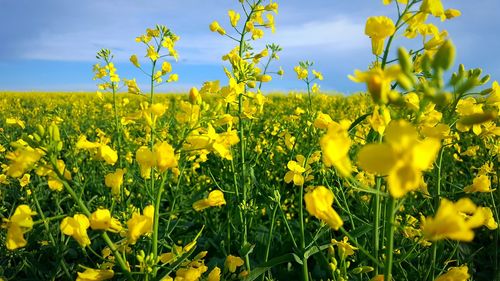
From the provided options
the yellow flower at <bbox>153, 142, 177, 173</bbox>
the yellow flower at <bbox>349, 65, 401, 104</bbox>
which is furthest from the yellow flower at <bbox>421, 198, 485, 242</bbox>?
the yellow flower at <bbox>153, 142, 177, 173</bbox>

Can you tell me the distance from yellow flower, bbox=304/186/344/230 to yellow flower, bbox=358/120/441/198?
241mm

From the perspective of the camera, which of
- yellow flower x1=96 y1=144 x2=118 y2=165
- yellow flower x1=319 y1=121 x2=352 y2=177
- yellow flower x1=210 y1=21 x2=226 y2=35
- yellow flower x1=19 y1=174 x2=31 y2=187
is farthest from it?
yellow flower x1=210 y1=21 x2=226 y2=35

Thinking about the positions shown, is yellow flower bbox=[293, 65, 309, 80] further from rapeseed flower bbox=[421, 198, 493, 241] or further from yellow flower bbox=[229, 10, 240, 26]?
rapeseed flower bbox=[421, 198, 493, 241]

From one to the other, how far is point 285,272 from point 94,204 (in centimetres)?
147

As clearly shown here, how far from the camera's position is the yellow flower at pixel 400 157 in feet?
2.15

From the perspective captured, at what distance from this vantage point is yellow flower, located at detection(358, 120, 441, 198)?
0.65 metres

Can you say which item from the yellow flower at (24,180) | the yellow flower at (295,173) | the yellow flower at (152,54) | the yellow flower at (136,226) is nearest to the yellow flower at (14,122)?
the yellow flower at (24,180)

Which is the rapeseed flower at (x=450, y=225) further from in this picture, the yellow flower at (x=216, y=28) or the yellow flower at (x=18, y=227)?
the yellow flower at (x=216, y=28)

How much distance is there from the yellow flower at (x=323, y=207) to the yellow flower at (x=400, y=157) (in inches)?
9.5

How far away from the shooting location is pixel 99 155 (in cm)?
140

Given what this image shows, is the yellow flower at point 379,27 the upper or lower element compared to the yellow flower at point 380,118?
upper

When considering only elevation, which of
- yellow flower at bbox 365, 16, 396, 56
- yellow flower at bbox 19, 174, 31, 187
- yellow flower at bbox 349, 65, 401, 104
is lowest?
yellow flower at bbox 19, 174, 31, 187

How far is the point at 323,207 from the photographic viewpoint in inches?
35.7

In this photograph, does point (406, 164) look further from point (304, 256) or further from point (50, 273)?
point (50, 273)
